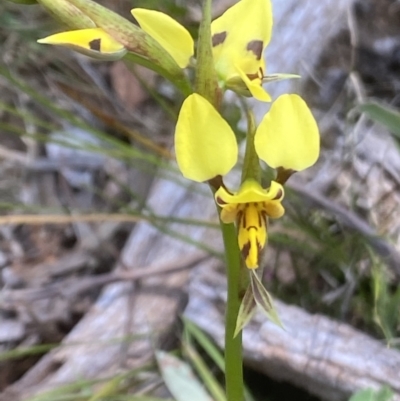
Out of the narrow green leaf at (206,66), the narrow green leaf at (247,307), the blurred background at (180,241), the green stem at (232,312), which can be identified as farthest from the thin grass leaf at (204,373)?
the narrow green leaf at (206,66)

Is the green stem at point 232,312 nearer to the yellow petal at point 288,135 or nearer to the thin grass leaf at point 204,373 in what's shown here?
the yellow petal at point 288,135

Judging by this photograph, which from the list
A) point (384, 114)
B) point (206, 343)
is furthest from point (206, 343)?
point (384, 114)

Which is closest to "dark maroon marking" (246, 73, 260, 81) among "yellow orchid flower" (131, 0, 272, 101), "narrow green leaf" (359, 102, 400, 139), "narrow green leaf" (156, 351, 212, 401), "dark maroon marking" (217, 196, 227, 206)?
"yellow orchid flower" (131, 0, 272, 101)

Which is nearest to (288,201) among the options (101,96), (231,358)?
(231,358)

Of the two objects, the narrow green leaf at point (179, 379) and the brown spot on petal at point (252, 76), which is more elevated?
the brown spot on petal at point (252, 76)

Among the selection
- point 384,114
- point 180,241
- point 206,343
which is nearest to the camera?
point 384,114

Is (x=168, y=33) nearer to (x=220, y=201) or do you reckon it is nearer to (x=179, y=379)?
(x=220, y=201)
